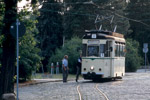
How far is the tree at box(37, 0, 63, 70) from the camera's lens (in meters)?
56.0

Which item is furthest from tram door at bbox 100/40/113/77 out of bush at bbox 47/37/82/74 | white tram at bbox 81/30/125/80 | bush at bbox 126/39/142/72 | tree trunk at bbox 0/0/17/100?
bush at bbox 126/39/142/72

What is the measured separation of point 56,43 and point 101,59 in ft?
99.3

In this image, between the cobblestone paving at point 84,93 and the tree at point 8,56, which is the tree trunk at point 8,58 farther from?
the cobblestone paving at point 84,93

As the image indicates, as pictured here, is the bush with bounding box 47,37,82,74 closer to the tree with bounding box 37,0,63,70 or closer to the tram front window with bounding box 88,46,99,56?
the tree with bounding box 37,0,63,70

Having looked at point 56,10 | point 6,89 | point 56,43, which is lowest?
point 6,89

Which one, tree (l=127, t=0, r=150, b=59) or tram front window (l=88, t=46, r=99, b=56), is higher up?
tree (l=127, t=0, r=150, b=59)

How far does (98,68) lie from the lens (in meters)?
27.5

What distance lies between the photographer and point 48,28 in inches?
2218

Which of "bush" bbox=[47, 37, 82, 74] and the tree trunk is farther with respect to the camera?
"bush" bbox=[47, 37, 82, 74]

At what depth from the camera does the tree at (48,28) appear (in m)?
56.0

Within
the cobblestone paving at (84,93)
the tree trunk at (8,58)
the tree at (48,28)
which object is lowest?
the cobblestone paving at (84,93)

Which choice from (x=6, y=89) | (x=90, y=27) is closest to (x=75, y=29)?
(x=90, y=27)

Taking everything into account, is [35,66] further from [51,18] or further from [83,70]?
[51,18]

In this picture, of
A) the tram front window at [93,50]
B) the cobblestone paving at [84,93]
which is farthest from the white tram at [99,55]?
the cobblestone paving at [84,93]
